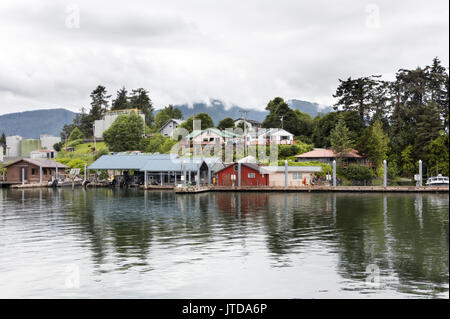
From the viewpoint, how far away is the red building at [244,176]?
7131 centimetres

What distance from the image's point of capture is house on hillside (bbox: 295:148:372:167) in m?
79.1

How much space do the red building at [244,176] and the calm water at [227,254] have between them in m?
30.1

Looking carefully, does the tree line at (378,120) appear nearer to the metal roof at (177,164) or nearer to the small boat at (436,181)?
the small boat at (436,181)

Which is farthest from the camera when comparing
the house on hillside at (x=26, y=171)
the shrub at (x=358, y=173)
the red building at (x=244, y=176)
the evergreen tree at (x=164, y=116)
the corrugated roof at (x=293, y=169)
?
the evergreen tree at (x=164, y=116)

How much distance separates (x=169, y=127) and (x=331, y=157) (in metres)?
62.9

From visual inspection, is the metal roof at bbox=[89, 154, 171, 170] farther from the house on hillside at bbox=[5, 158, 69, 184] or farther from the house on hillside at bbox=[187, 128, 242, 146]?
the house on hillside at bbox=[187, 128, 242, 146]

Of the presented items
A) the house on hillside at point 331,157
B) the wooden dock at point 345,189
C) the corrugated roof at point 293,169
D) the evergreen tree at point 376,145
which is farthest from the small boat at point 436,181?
the house on hillside at point 331,157

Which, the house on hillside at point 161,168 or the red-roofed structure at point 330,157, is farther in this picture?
the red-roofed structure at point 330,157

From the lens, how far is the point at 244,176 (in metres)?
72.2

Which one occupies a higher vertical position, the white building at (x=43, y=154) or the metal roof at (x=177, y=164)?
the white building at (x=43, y=154)

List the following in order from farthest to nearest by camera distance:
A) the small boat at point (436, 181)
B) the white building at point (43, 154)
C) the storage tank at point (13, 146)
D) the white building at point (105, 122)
Result: the storage tank at point (13, 146), the white building at point (105, 122), the white building at point (43, 154), the small boat at point (436, 181)

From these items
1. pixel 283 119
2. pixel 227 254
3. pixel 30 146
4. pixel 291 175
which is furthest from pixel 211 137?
pixel 227 254

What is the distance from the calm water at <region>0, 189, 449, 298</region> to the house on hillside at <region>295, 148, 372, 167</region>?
1479 inches

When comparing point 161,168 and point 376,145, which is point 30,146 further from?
point 376,145
